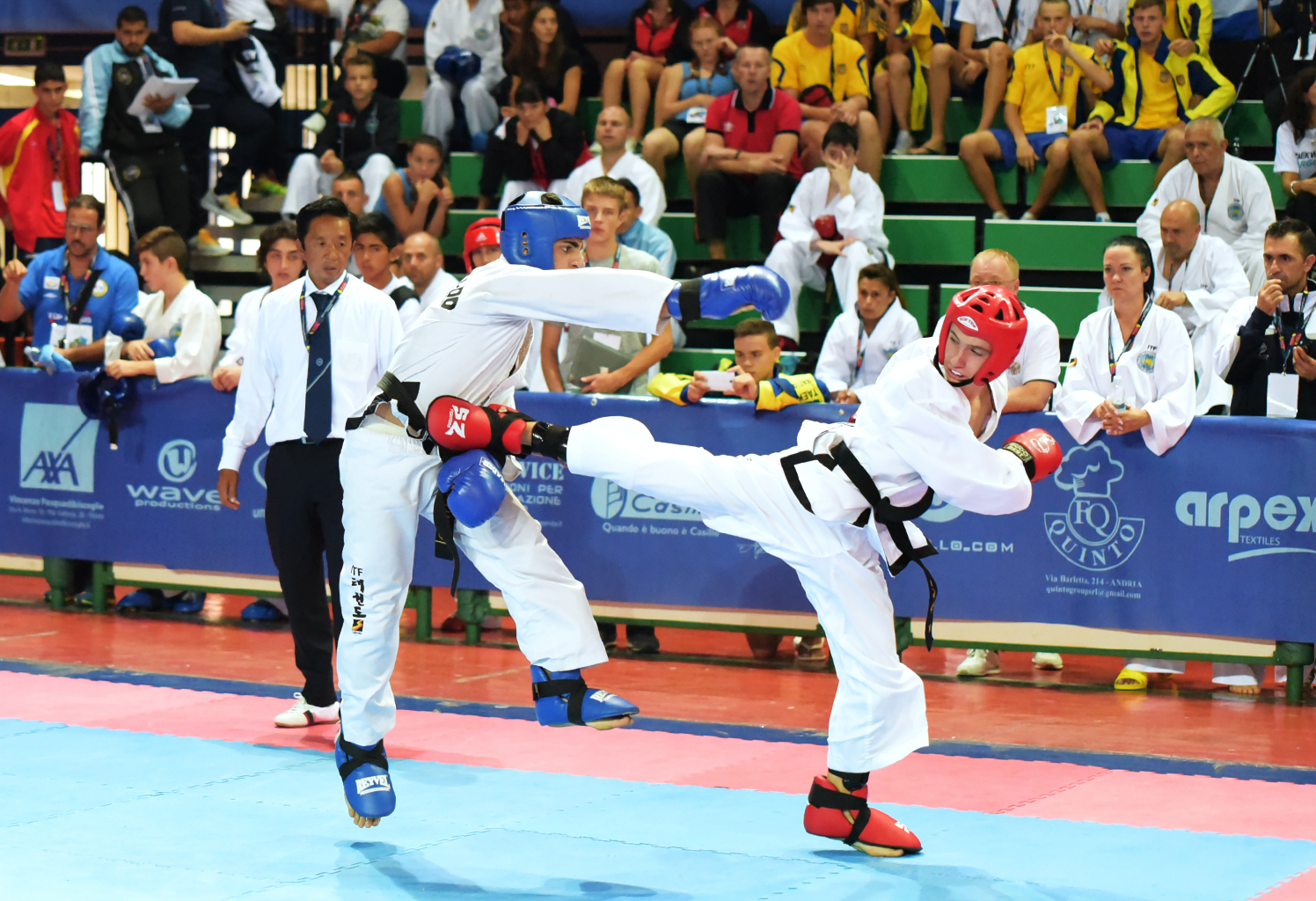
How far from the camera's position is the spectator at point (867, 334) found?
8.41m

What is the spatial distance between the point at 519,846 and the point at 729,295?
6.16 feet

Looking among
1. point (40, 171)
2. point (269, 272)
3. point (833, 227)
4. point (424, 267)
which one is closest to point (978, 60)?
point (833, 227)

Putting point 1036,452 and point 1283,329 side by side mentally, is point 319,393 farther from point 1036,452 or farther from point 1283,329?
point 1283,329

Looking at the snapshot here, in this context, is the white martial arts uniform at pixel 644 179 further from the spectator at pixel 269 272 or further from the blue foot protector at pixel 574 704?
the blue foot protector at pixel 574 704

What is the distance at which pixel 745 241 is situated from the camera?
11.0m

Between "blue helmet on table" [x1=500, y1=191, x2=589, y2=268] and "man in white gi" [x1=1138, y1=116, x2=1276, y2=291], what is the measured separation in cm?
564

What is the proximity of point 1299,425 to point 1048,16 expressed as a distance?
438 cm

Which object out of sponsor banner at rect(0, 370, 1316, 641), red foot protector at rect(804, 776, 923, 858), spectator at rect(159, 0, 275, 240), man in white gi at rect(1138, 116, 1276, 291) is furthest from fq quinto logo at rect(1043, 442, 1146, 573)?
spectator at rect(159, 0, 275, 240)

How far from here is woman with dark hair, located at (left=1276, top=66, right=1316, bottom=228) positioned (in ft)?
29.8

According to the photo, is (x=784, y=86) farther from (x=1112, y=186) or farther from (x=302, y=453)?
(x=302, y=453)

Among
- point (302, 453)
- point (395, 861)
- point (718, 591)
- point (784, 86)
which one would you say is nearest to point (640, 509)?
point (718, 591)

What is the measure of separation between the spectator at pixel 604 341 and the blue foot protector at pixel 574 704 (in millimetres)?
3811

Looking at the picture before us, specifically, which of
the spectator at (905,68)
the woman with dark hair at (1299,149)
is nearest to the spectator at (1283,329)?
the woman with dark hair at (1299,149)

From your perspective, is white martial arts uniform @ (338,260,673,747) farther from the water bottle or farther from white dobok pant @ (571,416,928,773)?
the water bottle
